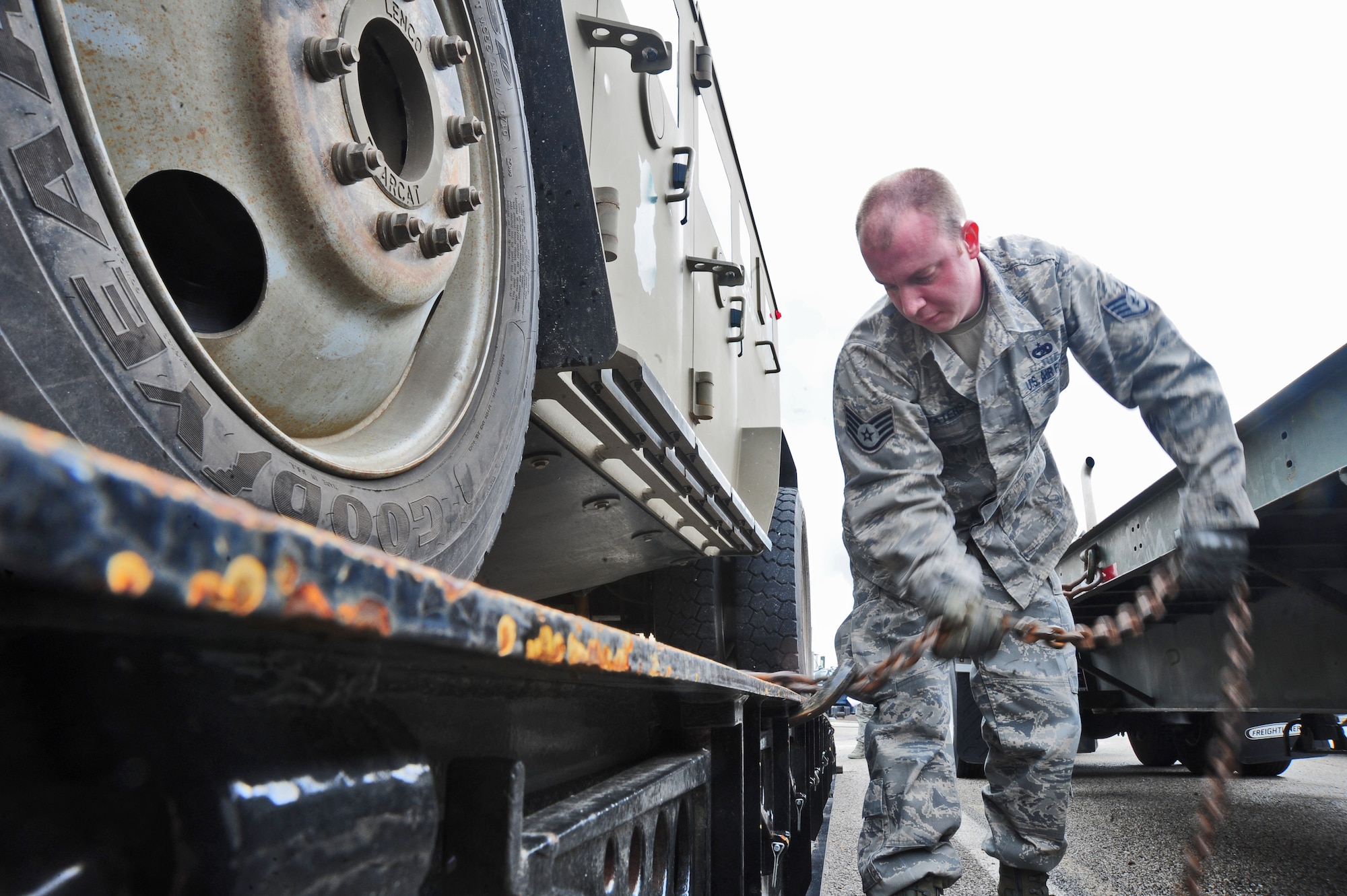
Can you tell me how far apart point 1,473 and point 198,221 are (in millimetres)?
852

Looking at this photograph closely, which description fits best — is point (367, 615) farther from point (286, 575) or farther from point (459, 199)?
point (459, 199)

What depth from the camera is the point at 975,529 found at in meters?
2.52

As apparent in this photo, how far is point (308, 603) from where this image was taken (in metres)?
0.33

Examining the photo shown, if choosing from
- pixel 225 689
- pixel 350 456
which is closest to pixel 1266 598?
pixel 350 456

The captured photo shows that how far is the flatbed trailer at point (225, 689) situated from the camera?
0.88ft

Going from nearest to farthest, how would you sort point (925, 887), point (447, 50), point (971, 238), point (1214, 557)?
point (447, 50)
point (1214, 557)
point (925, 887)
point (971, 238)

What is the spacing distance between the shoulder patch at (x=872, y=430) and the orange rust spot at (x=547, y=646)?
198cm

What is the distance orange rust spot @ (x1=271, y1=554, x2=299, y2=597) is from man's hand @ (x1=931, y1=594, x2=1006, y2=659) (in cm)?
168

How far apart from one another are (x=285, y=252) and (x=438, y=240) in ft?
0.71

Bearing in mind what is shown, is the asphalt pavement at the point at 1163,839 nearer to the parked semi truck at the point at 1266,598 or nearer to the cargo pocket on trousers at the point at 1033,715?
the parked semi truck at the point at 1266,598

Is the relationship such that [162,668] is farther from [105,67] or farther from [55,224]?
[105,67]

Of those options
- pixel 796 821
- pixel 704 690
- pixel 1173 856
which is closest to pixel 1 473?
pixel 704 690

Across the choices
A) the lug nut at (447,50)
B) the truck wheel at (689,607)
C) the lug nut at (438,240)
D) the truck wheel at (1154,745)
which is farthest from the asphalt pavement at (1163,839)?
the lug nut at (447,50)

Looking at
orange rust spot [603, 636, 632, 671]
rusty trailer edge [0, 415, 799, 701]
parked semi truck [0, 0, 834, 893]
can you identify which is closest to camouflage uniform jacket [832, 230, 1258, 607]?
parked semi truck [0, 0, 834, 893]
